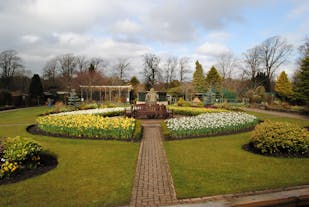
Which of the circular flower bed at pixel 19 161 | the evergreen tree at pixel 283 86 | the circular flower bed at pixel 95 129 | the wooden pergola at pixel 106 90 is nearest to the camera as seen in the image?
the circular flower bed at pixel 19 161

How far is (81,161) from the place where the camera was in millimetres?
5781

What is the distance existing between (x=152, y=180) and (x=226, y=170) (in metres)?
1.92

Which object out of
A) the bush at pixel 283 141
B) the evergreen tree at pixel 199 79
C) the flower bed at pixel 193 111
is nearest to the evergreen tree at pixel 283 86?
the evergreen tree at pixel 199 79

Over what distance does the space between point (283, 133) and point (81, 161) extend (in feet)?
20.6

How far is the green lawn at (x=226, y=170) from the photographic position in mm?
4160

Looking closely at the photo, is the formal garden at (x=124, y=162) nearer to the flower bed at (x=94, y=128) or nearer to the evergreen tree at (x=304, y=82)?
the flower bed at (x=94, y=128)

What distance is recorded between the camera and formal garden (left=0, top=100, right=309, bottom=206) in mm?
3986

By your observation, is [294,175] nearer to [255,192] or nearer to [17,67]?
[255,192]

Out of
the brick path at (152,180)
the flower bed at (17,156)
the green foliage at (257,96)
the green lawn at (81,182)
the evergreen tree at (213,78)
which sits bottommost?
the brick path at (152,180)

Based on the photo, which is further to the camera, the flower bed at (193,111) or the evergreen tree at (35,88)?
the evergreen tree at (35,88)

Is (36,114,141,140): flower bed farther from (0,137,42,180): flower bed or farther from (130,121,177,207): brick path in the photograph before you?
(0,137,42,180): flower bed

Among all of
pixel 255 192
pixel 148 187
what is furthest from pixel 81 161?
pixel 255 192

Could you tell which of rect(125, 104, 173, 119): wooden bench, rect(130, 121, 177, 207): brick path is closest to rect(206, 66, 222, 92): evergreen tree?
rect(125, 104, 173, 119): wooden bench

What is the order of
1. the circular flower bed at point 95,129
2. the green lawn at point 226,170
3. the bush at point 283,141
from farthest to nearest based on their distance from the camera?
the circular flower bed at point 95,129, the bush at point 283,141, the green lawn at point 226,170
